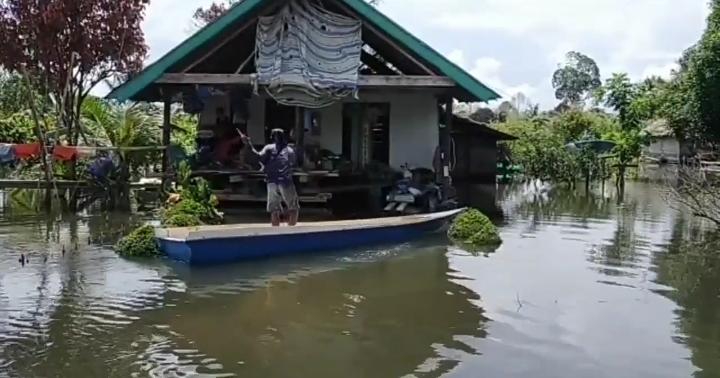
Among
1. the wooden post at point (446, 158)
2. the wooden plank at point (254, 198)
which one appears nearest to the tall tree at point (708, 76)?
the wooden post at point (446, 158)

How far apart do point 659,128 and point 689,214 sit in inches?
937

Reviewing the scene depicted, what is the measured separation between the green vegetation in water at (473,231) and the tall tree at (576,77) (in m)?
70.2

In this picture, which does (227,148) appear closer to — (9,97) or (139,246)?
(139,246)

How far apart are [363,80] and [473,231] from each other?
4.06 metres

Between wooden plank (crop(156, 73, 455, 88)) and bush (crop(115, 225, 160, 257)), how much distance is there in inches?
201

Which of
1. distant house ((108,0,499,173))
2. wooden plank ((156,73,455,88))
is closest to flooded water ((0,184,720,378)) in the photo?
wooden plank ((156,73,455,88))

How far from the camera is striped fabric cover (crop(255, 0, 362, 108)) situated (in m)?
15.8

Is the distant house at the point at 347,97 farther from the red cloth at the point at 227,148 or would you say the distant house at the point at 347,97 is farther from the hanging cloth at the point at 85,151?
the hanging cloth at the point at 85,151

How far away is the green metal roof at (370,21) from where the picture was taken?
50.6ft

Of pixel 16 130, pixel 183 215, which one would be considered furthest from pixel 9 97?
pixel 183 215

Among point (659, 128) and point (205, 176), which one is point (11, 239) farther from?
point (659, 128)

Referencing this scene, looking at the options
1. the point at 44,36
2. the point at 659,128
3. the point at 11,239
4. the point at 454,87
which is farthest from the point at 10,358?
the point at 659,128

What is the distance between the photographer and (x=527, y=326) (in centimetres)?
784

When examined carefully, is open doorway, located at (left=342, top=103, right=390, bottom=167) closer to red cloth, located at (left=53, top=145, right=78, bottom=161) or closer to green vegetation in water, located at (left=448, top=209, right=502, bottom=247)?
green vegetation in water, located at (left=448, top=209, right=502, bottom=247)
